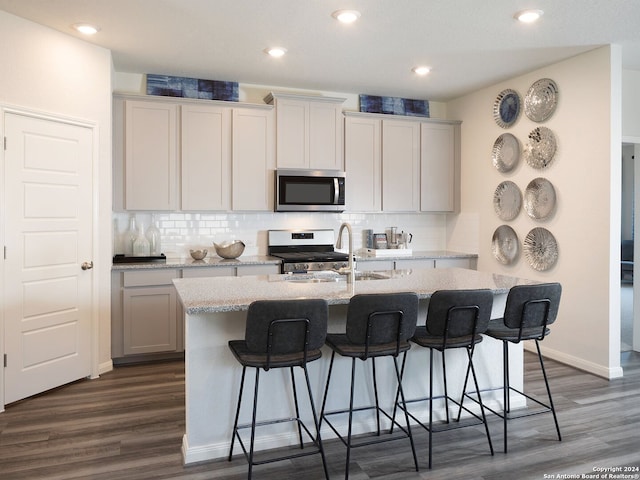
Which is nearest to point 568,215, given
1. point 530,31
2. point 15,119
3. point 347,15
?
point 530,31

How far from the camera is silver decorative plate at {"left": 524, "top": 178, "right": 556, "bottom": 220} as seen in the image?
4.62 metres

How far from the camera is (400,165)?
5.68m

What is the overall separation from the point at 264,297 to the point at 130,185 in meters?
2.59

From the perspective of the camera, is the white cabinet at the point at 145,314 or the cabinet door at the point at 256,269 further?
the cabinet door at the point at 256,269

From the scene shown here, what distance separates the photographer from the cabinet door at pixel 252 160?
4.99 meters

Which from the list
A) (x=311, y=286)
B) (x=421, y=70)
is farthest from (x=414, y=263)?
(x=311, y=286)

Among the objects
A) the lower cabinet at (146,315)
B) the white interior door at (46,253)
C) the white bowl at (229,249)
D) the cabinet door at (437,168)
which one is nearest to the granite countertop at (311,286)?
the white interior door at (46,253)

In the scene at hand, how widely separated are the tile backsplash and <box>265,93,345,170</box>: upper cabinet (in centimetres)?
64

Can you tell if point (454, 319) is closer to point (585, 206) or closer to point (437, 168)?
point (585, 206)

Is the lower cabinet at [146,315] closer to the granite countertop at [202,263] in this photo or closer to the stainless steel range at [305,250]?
the granite countertop at [202,263]

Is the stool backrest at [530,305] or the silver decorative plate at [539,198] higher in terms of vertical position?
the silver decorative plate at [539,198]

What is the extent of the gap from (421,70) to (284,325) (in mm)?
3327

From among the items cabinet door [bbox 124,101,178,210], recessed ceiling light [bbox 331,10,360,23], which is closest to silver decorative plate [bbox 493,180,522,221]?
recessed ceiling light [bbox 331,10,360,23]

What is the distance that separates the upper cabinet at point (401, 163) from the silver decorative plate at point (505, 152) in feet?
2.22
